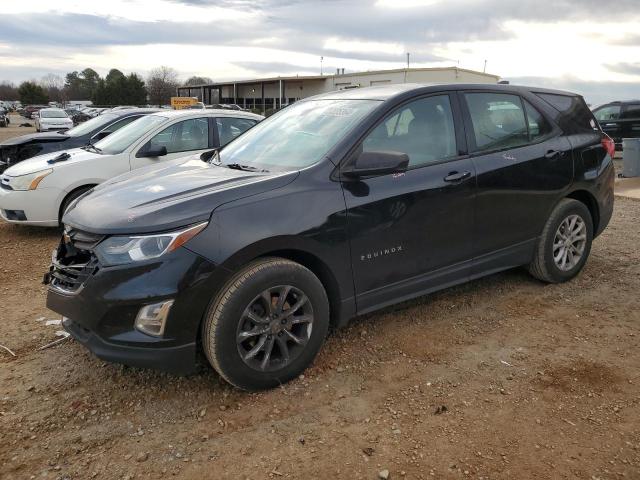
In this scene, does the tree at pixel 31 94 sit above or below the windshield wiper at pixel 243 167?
above

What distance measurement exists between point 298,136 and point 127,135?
4299 mm

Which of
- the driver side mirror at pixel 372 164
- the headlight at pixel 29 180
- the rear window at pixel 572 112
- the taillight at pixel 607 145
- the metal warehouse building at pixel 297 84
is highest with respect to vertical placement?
the metal warehouse building at pixel 297 84

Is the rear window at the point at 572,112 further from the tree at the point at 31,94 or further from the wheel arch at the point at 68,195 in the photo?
the tree at the point at 31,94

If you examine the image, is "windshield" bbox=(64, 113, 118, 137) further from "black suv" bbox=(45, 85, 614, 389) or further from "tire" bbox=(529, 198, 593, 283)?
"tire" bbox=(529, 198, 593, 283)

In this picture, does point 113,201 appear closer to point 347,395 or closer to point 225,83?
point 347,395

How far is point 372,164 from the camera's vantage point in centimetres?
336

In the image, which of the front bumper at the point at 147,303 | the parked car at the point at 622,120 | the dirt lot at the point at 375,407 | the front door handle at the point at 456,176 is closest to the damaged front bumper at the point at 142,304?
the front bumper at the point at 147,303

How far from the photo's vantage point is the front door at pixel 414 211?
3.44 metres

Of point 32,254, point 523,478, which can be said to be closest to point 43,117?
point 32,254

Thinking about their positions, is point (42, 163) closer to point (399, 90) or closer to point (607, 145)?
point (399, 90)

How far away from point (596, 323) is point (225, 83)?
209 feet

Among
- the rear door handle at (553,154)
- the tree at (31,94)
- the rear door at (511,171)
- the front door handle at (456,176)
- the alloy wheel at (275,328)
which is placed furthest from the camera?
the tree at (31,94)

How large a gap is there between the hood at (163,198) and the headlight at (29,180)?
3312mm

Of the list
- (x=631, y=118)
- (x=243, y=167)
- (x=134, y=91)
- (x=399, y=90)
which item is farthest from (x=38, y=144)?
(x=134, y=91)
